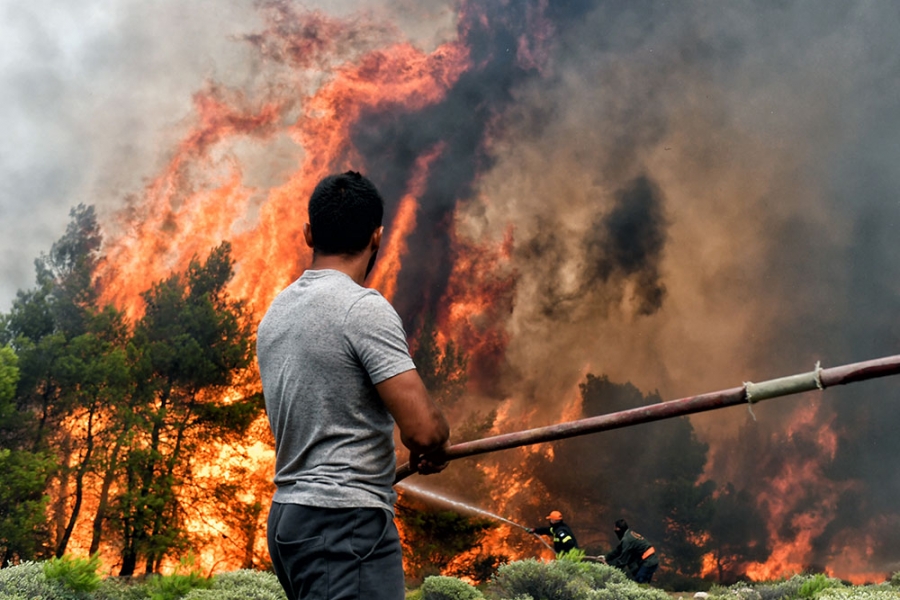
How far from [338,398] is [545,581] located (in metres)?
8.25

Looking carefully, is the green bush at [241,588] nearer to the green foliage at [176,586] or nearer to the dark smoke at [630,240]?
the green foliage at [176,586]

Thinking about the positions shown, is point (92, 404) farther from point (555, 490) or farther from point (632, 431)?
point (632, 431)

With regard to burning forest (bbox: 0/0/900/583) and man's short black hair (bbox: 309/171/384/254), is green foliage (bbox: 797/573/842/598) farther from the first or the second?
burning forest (bbox: 0/0/900/583)

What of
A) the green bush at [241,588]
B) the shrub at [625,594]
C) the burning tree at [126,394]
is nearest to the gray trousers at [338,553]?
the green bush at [241,588]

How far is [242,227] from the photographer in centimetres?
2033

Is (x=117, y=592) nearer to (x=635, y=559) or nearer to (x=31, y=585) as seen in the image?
(x=31, y=585)

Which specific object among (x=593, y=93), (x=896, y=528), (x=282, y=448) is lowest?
(x=896, y=528)

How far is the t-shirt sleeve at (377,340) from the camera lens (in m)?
1.94

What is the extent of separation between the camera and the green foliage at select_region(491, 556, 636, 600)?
930 cm

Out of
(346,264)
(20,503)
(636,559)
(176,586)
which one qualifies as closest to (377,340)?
(346,264)

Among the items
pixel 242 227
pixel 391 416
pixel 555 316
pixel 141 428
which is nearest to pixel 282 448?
pixel 391 416

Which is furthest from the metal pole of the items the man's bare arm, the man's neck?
the man's neck

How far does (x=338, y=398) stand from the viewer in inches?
78.0

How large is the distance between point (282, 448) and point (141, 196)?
19.2 m
